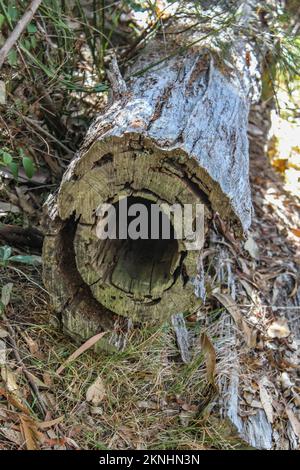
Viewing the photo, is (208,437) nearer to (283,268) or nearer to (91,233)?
(91,233)

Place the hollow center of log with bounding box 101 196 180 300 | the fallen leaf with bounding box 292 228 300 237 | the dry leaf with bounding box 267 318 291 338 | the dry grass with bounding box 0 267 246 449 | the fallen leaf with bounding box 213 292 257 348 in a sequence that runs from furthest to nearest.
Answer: the fallen leaf with bounding box 292 228 300 237 → the dry leaf with bounding box 267 318 291 338 → the fallen leaf with bounding box 213 292 257 348 → the hollow center of log with bounding box 101 196 180 300 → the dry grass with bounding box 0 267 246 449

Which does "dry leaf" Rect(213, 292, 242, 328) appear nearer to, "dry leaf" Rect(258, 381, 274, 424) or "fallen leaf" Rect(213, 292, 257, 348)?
"fallen leaf" Rect(213, 292, 257, 348)

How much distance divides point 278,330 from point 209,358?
757 mm

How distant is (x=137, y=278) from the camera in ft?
8.83

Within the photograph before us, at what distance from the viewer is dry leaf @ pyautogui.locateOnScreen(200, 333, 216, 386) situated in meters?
2.66

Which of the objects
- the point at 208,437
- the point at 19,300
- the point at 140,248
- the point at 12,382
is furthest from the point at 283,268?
the point at 12,382

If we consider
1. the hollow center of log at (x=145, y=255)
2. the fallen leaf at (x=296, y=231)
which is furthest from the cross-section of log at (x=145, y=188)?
the fallen leaf at (x=296, y=231)

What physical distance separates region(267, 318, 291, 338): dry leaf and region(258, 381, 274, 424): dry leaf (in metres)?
0.38

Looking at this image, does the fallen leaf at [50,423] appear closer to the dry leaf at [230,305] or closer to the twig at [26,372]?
the twig at [26,372]

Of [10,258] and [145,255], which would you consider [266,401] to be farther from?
[10,258]

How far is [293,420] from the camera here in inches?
115

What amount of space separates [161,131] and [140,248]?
679mm

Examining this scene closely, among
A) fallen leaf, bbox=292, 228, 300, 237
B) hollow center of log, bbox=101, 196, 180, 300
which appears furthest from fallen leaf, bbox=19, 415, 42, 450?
fallen leaf, bbox=292, 228, 300, 237

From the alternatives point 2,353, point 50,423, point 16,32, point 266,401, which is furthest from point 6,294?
point 266,401
